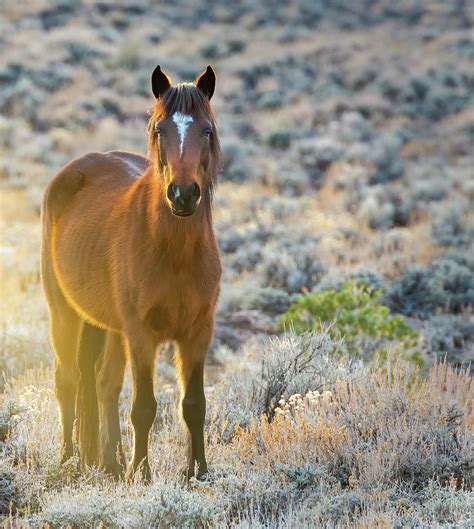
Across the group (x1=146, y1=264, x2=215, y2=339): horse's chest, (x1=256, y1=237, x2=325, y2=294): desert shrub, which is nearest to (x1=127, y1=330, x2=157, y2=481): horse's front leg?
(x1=146, y1=264, x2=215, y2=339): horse's chest

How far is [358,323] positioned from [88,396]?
361 cm

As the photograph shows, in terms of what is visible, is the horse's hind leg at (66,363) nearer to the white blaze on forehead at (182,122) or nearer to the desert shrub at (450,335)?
the white blaze on forehead at (182,122)

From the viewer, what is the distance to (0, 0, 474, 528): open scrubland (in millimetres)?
4750

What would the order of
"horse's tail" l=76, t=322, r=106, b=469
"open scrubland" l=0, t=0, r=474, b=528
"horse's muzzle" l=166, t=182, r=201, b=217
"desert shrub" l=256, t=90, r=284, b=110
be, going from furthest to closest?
"desert shrub" l=256, t=90, r=284, b=110 < "horse's tail" l=76, t=322, r=106, b=469 < "open scrubland" l=0, t=0, r=474, b=528 < "horse's muzzle" l=166, t=182, r=201, b=217

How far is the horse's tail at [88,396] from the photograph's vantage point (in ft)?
17.8

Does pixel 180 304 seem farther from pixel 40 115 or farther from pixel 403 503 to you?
pixel 40 115

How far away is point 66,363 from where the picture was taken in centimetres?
562

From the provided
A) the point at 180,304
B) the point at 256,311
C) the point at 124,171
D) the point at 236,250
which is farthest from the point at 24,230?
the point at 180,304

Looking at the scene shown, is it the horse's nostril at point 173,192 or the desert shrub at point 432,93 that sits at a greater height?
the desert shrub at point 432,93

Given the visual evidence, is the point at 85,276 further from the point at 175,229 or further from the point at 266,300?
the point at 266,300

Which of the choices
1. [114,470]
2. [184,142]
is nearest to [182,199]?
[184,142]

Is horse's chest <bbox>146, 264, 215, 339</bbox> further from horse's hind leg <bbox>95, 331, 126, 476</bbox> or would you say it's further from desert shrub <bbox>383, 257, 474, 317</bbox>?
desert shrub <bbox>383, 257, 474, 317</bbox>

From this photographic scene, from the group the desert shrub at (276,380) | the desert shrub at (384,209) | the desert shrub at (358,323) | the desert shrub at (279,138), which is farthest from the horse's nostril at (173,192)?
the desert shrub at (279,138)

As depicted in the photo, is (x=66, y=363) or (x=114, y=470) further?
(x=66, y=363)
